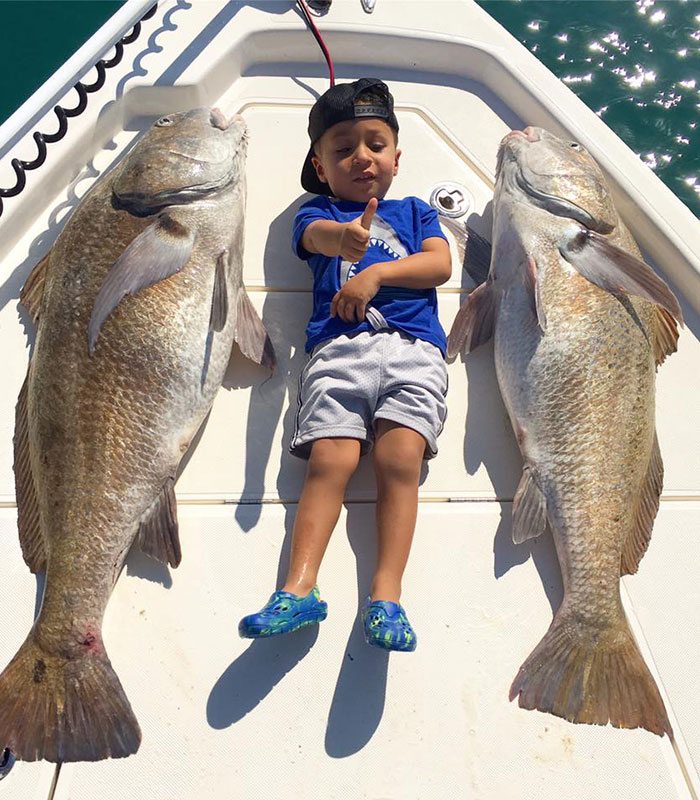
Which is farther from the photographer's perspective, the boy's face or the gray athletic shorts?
the boy's face

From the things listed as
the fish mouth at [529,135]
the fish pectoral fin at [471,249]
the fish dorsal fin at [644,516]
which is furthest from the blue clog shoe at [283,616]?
the fish mouth at [529,135]

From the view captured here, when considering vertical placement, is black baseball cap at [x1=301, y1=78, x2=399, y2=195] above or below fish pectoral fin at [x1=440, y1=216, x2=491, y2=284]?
above

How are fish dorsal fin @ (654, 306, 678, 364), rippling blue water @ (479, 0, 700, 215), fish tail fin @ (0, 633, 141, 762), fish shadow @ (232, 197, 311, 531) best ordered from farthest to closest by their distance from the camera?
rippling blue water @ (479, 0, 700, 215), fish dorsal fin @ (654, 306, 678, 364), fish shadow @ (232, 197, 311, 531), fish tail fin @ (0, 633, 141, 762)

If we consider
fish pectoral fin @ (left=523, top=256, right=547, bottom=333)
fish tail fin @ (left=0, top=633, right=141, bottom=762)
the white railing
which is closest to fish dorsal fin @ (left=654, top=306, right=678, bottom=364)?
fish pectoral fin @ (left=523, top=256, right=547, bottom=333)

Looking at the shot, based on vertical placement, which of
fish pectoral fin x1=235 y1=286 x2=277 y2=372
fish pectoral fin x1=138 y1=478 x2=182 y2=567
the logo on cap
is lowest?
fish pectoral fin x1=138 y1=478 x2=182 y2=567

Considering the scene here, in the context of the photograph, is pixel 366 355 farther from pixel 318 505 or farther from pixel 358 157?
pixel 358 157

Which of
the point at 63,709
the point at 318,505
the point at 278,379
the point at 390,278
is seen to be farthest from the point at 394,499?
the point at 63,709

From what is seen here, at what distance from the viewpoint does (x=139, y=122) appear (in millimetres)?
3016

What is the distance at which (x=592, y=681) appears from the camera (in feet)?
5.69

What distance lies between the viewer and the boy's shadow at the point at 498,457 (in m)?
2.01

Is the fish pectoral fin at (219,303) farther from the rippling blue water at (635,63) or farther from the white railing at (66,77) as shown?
the rippling blue water at (635,63)

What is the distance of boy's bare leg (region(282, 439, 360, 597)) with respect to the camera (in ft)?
6.05

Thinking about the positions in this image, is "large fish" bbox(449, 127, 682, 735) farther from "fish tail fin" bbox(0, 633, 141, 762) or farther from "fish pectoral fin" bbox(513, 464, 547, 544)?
"fish tail fin" bbox(0, 633, 141, 762)

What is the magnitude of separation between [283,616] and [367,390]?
0.79 metres
